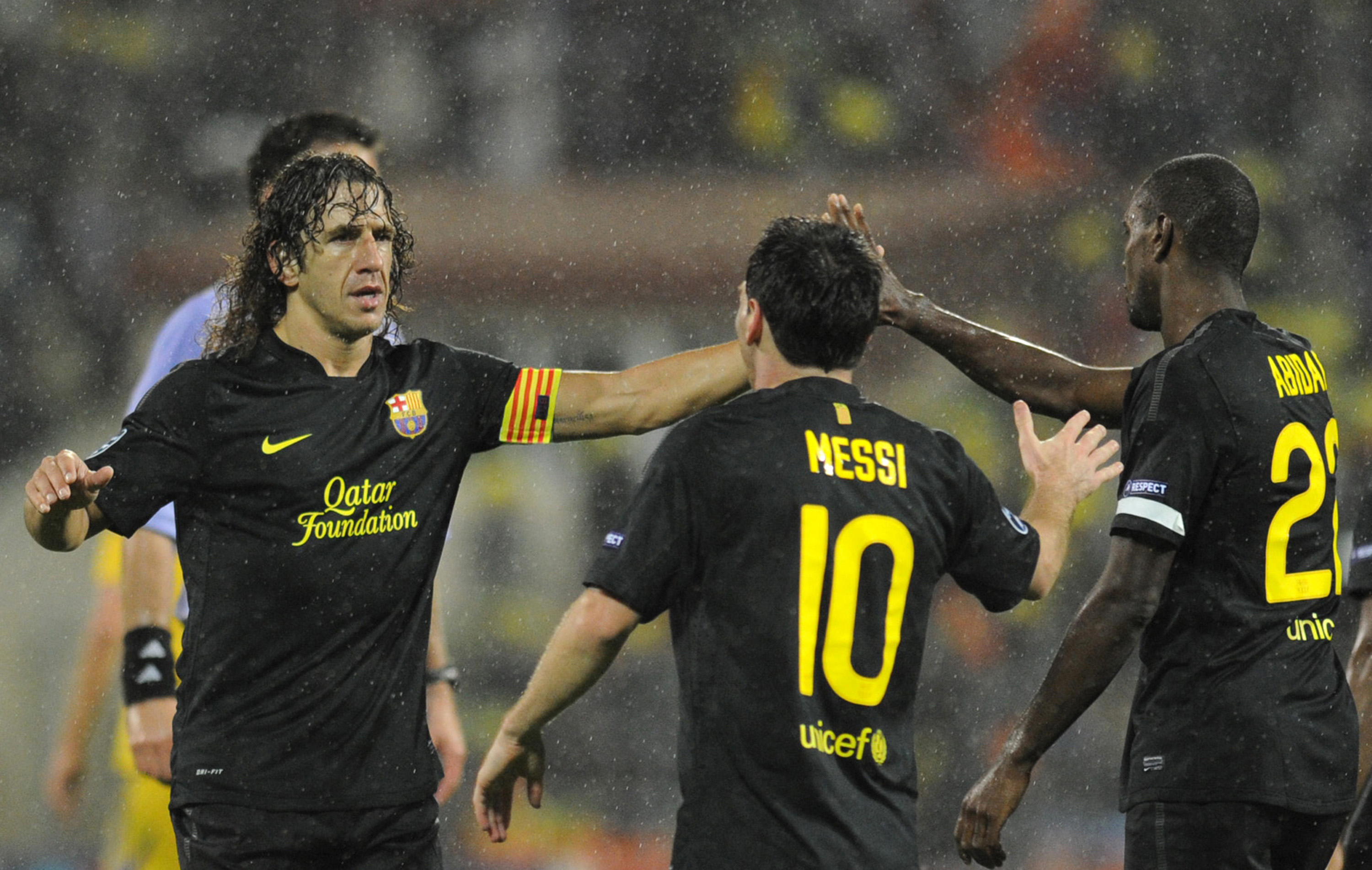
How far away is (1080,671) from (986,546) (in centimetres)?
52

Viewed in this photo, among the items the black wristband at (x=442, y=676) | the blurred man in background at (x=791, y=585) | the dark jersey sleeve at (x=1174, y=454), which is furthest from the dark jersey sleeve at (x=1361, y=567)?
the black wristband at (x=442, y=676)

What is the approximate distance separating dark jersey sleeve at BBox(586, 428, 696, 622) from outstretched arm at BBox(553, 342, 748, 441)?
0.64 metres

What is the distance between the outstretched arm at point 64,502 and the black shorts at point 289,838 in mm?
478

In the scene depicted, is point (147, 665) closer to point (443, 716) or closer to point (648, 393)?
point (443, 716)

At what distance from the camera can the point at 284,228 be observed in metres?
2.52

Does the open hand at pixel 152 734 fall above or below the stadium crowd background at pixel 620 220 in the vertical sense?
below

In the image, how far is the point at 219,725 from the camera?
229 centimetres

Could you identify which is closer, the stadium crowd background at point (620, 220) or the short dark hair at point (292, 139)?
the short dark hair at point (292, 139)

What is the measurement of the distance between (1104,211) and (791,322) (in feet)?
17.6

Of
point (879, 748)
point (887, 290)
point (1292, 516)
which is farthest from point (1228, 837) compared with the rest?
point (887, 290)

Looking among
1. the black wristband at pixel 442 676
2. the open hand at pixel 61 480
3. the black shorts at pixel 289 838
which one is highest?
the open hand at pixel 61 480

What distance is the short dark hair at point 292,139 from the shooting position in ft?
10.7

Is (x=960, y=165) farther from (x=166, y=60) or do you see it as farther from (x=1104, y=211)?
(x=166, y=60)

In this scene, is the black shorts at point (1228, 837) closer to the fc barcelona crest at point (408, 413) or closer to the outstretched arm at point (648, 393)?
the outstretched arm at point (648, 393)
